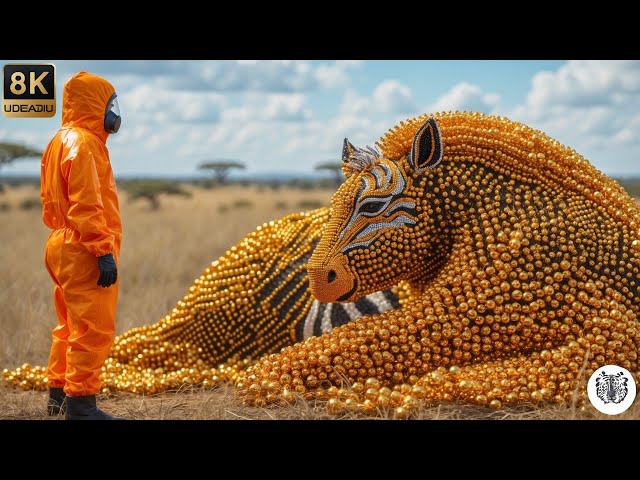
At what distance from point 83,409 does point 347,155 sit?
1840 millimetres

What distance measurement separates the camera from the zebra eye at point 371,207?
3934 mm

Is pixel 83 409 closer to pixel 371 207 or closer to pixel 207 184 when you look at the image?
pixel 371 207

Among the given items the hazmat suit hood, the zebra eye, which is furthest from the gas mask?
the zebra eye

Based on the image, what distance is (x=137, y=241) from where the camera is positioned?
1080cm

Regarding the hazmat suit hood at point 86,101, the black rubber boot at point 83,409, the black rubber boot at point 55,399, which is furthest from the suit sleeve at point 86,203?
the black rubber boot at point 55,399

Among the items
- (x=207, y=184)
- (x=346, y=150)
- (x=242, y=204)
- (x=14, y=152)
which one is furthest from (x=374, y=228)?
(x=207, y=184)

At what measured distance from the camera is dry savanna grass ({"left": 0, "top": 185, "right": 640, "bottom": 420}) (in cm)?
382

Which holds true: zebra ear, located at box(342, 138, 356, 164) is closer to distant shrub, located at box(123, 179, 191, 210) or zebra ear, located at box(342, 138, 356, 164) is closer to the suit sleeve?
the suit sleeve

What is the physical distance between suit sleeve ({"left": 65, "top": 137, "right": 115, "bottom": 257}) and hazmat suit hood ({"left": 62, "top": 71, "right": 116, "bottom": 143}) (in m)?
0.20

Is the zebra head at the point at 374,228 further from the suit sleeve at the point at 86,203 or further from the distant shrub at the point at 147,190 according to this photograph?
the distant shrub at the point at 147,190

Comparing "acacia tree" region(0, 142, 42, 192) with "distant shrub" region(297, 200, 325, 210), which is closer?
"acacia tree" region(0, 142, 42, 192)

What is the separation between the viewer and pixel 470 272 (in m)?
3.85

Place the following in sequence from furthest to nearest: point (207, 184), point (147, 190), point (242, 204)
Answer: point (207, 184) < point (242, 204) < point (147, 190)
